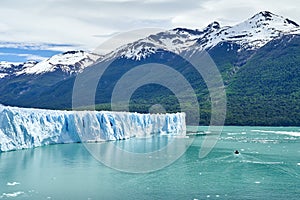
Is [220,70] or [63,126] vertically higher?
[220,70]

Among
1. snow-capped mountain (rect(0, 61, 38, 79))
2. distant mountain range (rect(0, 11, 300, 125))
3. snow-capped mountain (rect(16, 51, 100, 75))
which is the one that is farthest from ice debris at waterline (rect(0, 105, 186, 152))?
snow-capped mountain (rect(0, 61, 38, 79))

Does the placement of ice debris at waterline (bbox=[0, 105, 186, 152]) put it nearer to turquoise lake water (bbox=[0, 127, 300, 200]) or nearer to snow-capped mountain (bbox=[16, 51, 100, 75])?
turquoise lake water (bbox=[0, 127, 300, 200])

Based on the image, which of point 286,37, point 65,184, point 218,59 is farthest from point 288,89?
point 65,184

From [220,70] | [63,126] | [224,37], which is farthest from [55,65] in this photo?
[63,126]

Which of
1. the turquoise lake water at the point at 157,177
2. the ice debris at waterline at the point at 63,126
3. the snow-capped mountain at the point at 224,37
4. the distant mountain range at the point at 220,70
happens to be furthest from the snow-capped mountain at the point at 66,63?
the turquoise lake water at the point at 157,177

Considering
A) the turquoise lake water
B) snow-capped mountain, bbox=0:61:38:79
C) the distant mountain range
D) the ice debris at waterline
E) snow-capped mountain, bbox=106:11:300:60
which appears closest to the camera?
the turquoise lake water

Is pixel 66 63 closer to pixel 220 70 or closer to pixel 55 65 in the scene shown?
pixel 55 65

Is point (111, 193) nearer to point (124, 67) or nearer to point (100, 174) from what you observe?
point (100, 174)
